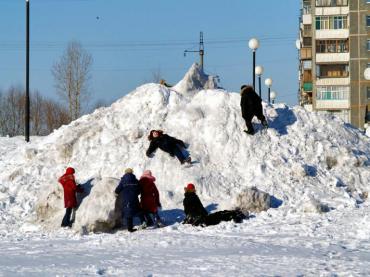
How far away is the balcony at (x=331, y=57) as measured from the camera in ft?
158

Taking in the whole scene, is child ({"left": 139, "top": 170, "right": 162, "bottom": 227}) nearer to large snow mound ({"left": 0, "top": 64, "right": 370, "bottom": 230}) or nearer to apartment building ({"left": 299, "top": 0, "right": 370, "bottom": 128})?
large snow mound ({"left": 0, "top": 64, "right": 370, "bottom": 230})

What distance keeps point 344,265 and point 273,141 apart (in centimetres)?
798

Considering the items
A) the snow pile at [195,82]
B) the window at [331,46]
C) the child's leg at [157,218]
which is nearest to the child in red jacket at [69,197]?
the child's leg at [157,218]

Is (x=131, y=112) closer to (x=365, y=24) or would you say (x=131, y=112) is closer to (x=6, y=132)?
(x=6, y=132)

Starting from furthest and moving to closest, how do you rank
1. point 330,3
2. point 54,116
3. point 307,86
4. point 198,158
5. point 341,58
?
point 307,86 < point 330,3 < point 341,58 < point 54,116 < point 198,158

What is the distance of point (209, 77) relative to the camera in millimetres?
18734

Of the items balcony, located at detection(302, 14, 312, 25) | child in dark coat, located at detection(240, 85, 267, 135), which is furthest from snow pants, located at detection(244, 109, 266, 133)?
balcony, located at detection(302, 14, 312, 25)

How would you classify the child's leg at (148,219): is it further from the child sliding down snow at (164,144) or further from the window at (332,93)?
the window at (332,93)

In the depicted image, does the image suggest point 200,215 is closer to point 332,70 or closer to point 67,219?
point 67,219

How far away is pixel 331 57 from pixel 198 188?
36.5 m

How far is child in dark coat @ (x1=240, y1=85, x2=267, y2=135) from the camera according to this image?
15.9 metres

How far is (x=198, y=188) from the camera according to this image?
14297mm

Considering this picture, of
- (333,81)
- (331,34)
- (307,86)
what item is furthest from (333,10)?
(307,86)

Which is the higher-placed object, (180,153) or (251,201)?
(180,153)
